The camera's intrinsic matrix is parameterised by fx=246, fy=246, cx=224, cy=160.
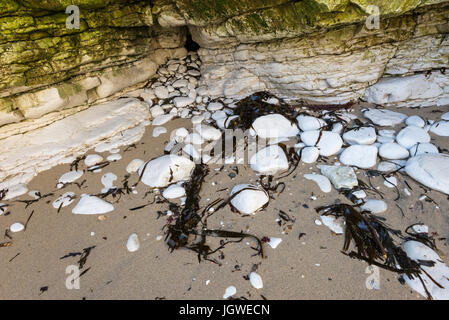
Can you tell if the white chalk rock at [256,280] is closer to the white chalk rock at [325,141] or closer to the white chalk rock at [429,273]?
the white chalk rock at [429,273]

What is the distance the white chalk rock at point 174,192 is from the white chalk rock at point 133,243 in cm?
62

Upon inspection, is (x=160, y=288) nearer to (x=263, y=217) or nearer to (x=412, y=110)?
(x=263, y=217)

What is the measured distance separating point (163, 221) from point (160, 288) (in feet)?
2.45

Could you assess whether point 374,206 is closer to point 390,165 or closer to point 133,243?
point 390,165

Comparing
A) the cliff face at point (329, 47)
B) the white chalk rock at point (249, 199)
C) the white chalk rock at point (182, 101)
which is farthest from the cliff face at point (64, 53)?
the white chalk rock at point (249, 199)

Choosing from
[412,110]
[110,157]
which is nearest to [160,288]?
[110,157]

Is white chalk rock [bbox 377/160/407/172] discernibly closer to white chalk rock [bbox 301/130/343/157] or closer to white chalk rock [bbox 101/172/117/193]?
white chalk rock [bbox 301/130/343/157]

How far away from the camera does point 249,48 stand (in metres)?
4.34

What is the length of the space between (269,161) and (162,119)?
2.24 meters

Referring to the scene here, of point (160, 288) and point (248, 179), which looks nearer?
point (160, 288)

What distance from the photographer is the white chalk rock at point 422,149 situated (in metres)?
3.11

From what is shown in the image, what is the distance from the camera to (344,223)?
8.43 ft

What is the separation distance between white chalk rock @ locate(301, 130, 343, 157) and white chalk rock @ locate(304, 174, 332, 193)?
0.47 meters

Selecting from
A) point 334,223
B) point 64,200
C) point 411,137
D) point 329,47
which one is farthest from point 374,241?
point 64,200
